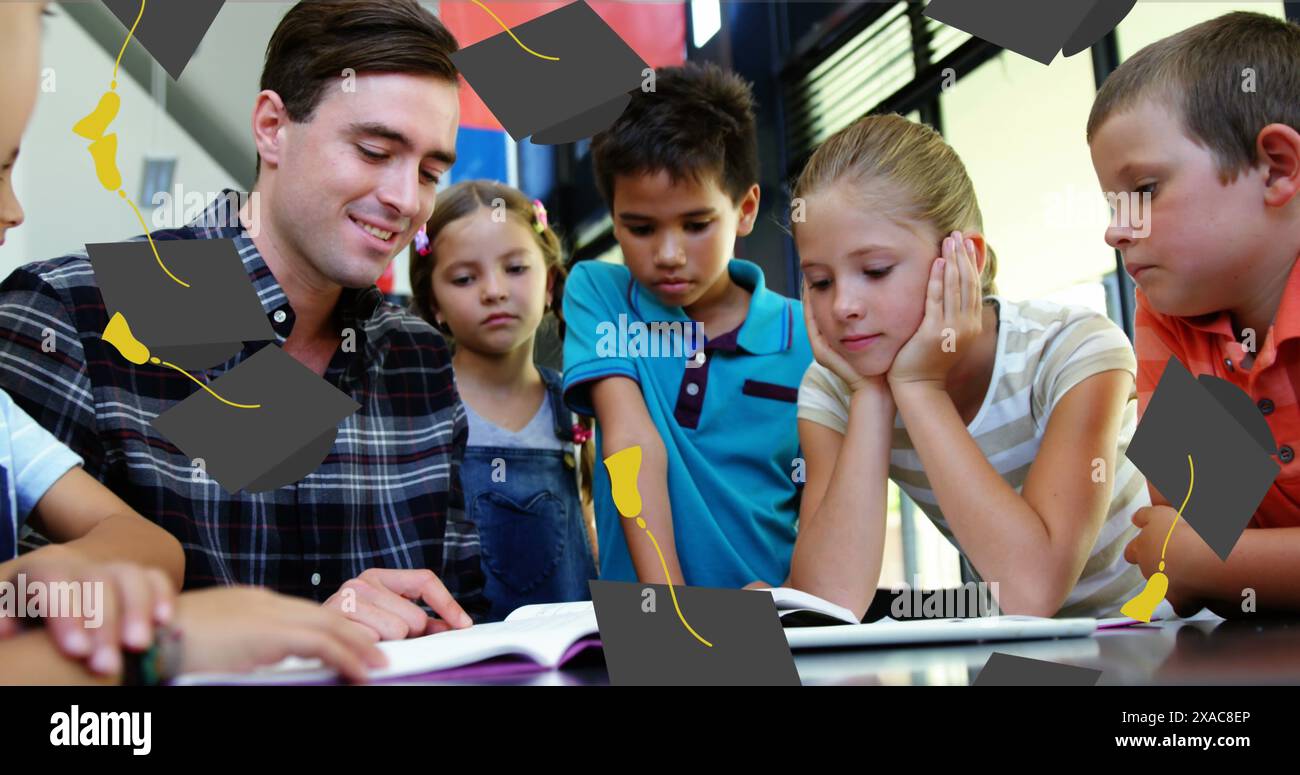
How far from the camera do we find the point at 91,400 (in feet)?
3.53

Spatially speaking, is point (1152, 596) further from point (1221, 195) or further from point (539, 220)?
point (539, 220)

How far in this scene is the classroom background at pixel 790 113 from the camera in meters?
2.51

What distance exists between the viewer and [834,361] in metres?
1.25

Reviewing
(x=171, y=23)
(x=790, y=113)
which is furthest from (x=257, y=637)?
(x=790, y=113)

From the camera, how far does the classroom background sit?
2506 millimetres

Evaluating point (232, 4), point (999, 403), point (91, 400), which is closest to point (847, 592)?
point (999, 403)

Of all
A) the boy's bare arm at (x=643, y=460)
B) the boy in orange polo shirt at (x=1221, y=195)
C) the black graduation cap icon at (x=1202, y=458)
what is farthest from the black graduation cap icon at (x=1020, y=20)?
the boy's bare arm at (x=643, y=460)

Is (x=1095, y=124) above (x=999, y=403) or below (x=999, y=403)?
above

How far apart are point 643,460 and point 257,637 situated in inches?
40.6

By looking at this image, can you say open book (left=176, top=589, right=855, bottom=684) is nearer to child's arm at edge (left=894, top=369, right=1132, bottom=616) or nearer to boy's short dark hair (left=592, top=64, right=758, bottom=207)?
child's arm at edge (left=894, top=369, right=1132, bottom=616)

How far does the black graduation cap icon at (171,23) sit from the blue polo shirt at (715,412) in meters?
0.82

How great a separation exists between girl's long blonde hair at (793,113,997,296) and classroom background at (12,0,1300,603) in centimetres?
68
